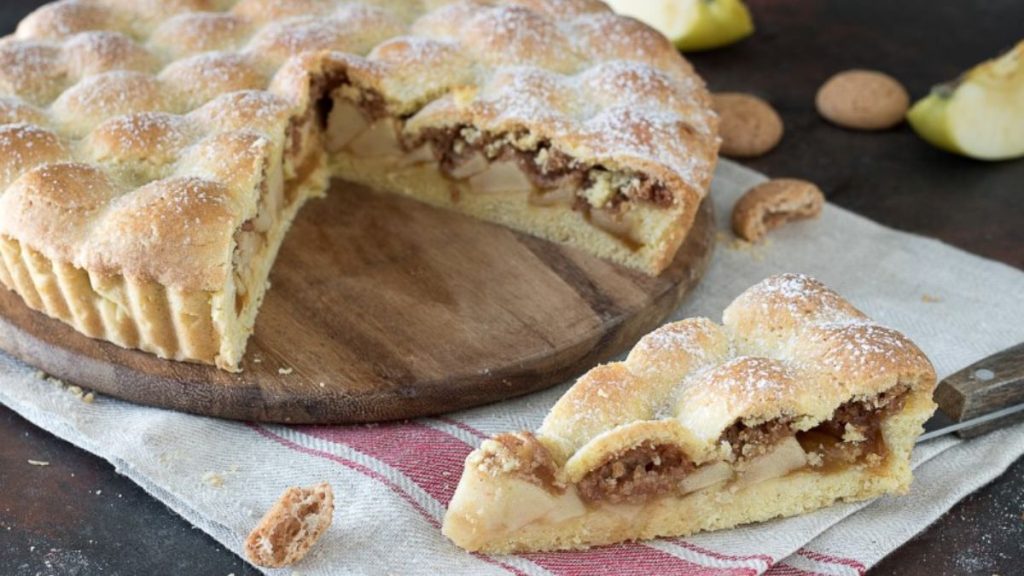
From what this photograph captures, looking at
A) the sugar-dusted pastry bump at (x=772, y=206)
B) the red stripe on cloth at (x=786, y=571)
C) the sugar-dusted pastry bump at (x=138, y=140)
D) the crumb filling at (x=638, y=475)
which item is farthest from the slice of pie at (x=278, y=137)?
the red stripe on cloth at (x=786, y=571)

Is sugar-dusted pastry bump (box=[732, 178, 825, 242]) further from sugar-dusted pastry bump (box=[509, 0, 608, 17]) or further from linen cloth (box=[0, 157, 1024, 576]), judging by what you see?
sugar-dusted pastry bump (box=[509, 0, 608, 17])

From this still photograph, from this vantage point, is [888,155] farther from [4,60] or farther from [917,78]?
[4,60]

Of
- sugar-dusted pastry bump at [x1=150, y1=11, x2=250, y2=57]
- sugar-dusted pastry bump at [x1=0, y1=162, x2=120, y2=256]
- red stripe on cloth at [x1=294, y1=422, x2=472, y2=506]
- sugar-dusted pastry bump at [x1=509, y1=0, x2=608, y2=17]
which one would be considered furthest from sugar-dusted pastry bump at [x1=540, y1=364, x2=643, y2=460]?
sugar-dusted pastry bump at [x1=150, y1=11, x2=250, y2=57]

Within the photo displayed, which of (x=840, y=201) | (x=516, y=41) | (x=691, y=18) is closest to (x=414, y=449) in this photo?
(x=516, y=41)

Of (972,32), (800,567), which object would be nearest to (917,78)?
(972,32)

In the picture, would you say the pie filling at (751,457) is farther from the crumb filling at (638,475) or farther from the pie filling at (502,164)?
the pie filling at (502,164)

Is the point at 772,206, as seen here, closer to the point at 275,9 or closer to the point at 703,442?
the point at 703,442
